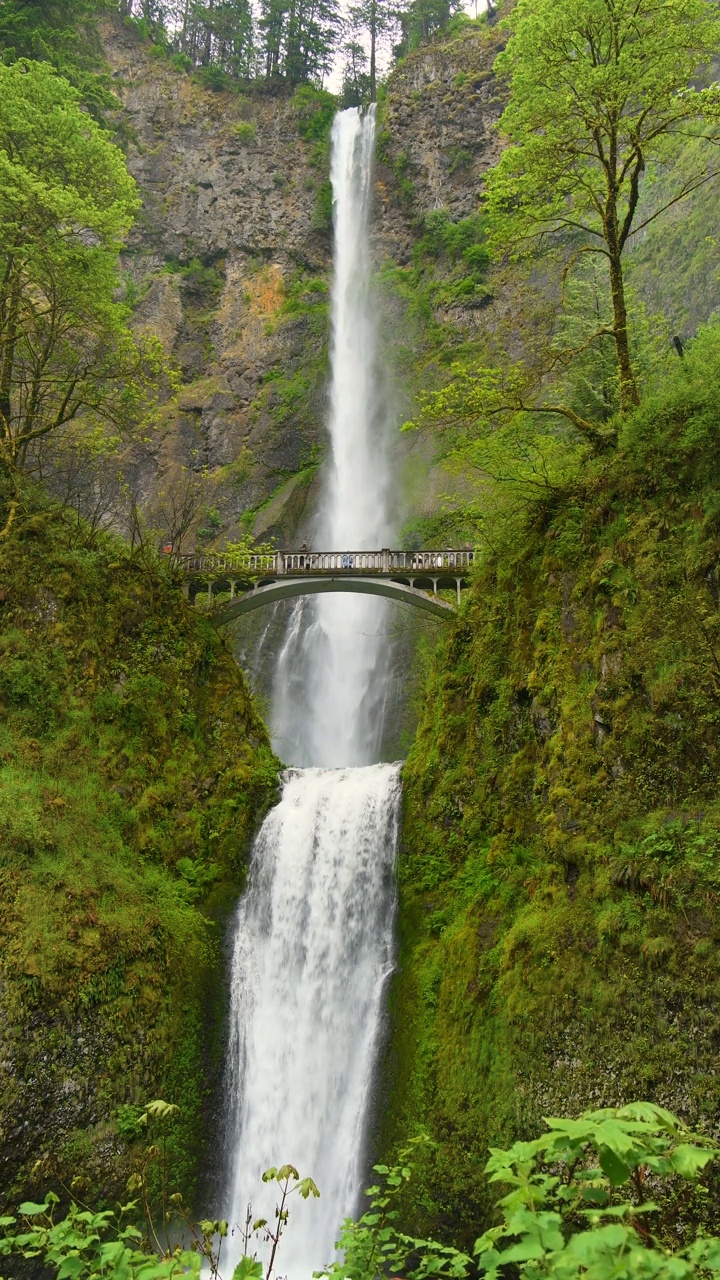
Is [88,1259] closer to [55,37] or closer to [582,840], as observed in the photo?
[582,840]

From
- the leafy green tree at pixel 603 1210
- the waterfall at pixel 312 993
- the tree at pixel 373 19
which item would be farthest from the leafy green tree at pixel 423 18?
the leafy green tree at pixel 603 1210

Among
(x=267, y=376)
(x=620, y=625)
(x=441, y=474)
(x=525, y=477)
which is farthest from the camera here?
(x=267, y=376)

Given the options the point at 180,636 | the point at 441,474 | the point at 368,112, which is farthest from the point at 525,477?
the point at 368,112

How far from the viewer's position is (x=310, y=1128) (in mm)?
11383

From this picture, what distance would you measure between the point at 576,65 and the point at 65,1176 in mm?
16887

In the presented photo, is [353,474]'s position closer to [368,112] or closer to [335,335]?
[335,335]

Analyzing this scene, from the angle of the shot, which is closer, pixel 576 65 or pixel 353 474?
pixel 576 65

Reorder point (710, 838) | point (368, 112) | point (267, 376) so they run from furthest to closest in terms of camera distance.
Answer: point (368, 112) < point (267, 376) < point (710, 838)

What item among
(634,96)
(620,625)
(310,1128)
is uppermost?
(634,96)

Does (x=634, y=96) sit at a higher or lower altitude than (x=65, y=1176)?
higher

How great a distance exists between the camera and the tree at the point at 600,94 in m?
11.0

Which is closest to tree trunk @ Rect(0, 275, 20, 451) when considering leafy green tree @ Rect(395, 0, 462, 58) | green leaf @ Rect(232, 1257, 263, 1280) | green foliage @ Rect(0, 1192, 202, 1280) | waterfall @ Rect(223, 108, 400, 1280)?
waterfall @ Rect(223, 108, 400, 1280)

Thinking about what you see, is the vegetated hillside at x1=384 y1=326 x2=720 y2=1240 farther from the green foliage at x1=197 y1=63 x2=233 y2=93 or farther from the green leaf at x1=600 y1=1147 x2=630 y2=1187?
the green foliage at x1=197 y1=63 x2=233 y2=93

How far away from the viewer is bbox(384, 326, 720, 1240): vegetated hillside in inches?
308
